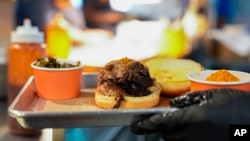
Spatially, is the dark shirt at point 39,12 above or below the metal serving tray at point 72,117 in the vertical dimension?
above

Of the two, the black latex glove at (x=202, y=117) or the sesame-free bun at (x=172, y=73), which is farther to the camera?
the sesame-free bun at (x=172, y=73)

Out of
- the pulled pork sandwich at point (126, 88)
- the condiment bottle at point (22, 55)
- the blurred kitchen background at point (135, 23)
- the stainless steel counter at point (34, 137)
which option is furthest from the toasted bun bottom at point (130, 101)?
the blurred kitchen background at point (135, 23)

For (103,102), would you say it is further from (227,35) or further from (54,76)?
(227,35)

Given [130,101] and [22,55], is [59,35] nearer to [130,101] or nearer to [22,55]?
[22,55]

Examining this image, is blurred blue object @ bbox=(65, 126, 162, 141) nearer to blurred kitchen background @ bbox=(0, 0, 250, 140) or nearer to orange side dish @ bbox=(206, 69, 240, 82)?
orange side dish @ bbox=(206, 69, 240, 82)

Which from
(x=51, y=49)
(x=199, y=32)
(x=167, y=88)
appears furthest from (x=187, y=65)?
(x=199, y=32)

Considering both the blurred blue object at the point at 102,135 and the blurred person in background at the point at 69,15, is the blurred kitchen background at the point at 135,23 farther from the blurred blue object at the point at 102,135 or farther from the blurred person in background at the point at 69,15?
the blurred blue object at the point at 102,135

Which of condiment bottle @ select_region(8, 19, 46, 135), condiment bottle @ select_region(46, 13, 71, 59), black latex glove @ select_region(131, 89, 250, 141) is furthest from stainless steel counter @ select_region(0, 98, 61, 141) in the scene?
condiment bottle @ select_region(46, 13, 71, 59)
